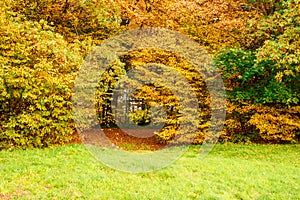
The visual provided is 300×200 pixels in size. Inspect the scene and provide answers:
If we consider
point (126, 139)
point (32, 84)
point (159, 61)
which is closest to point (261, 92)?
point (159, 61)

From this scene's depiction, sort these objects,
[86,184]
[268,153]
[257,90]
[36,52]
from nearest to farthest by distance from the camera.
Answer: [86,184]
[36,52]
[268,153]
[257,90]

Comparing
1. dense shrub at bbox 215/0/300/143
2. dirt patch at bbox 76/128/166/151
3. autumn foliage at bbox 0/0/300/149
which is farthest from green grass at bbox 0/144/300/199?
dense shrub at bbox 215/0/300/143

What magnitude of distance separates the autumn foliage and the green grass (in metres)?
2.02

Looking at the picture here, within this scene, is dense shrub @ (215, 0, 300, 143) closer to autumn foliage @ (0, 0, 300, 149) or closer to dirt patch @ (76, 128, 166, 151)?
autumn foliage @ (0, 0, 300, 149)

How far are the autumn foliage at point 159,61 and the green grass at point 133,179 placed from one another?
6.61ft

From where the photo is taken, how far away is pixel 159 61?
50.4ft

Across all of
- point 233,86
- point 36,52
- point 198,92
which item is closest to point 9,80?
point 36,52

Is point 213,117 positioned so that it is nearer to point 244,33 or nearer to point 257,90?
point 257,90

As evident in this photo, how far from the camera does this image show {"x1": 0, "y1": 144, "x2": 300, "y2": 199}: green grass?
257 inches

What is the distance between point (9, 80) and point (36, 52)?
1572mm

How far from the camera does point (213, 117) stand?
49.0 ft

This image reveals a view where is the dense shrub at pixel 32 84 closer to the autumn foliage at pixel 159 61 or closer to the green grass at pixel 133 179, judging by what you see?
Answer: the autumn foliage at pixel 159 61

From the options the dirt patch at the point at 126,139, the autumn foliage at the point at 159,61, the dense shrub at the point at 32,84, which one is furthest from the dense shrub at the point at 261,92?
the dense shrub at the point at 32,84

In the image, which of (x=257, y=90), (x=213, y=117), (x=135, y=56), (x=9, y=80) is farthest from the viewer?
(x=135, y=56)
